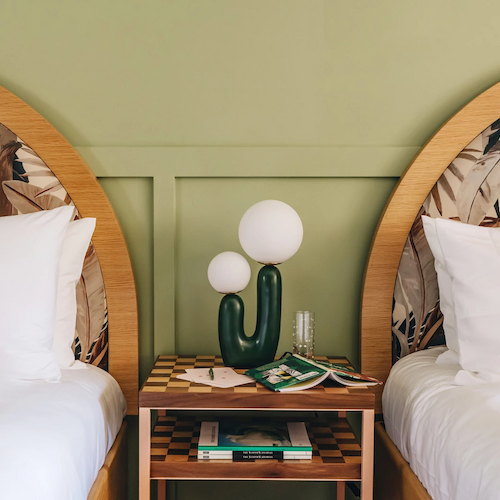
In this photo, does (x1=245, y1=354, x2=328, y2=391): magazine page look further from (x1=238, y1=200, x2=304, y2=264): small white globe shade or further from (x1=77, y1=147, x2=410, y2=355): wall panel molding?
(x1=77, y1=147, x2=410, y2=355): wall panel molding

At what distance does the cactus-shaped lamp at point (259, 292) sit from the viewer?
1.30 m

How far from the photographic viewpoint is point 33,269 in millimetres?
1178

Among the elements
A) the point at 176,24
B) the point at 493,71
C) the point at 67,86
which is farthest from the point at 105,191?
the point at 493,71

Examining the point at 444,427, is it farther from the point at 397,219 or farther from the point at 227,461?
the point at 397,219

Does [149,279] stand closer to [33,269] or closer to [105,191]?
[105,191]

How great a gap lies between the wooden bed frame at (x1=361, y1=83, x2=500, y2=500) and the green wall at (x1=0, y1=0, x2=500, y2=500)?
70 millimetres

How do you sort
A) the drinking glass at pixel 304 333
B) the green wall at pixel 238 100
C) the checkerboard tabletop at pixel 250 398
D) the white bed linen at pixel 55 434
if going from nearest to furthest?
the white bed linen at pixel 55 434 → the checkerboard tabletop at pixel 250 398 → the drinking glass at pixel 304 333 → the green wall at pixel 238 100

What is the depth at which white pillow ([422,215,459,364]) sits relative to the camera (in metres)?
1.30

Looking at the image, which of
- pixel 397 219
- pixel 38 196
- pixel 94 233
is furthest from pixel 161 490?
pixel 397 219

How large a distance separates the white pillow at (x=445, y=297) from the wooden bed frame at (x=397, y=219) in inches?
5.9

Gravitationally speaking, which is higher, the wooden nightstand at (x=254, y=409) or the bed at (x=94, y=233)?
the bed at (x=94, y=233)

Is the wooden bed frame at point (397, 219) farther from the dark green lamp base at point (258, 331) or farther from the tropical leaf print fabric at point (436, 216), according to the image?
the dark green lamp base at point (258, 331)

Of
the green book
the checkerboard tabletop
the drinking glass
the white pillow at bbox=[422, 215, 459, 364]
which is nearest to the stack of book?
the green book

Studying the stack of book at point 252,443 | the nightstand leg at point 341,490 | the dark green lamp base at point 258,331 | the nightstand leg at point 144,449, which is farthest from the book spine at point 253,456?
the nightstand leg at point 341,490
